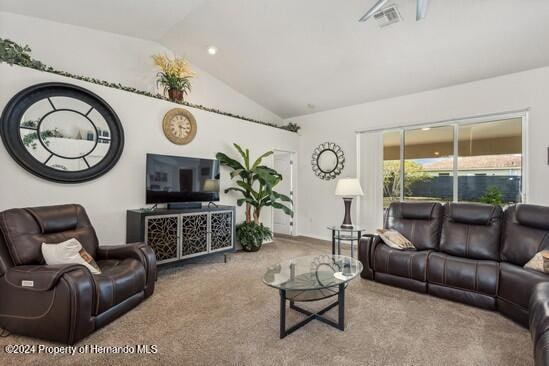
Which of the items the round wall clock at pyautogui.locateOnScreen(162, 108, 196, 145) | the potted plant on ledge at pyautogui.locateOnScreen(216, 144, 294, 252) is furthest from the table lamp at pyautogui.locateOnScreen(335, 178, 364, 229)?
the round wall clock at pyautogui.locateOnScreen(162, 108, 196, 145)

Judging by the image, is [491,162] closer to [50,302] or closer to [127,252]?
[127,252]

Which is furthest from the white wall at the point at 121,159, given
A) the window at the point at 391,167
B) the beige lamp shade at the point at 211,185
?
the window at the point at 391,167

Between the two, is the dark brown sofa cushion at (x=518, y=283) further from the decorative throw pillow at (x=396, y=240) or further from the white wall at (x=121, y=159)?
the white wall at (x=121, y=159)

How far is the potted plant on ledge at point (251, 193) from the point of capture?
4934mm

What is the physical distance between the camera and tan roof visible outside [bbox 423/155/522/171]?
4.12 m

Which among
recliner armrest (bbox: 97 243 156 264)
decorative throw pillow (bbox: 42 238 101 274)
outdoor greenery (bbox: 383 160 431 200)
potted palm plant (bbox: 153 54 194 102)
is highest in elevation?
potted palm plant (bbox: 153 54 194 102)

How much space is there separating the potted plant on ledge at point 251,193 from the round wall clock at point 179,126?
616 mm

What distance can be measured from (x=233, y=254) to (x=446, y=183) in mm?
3879

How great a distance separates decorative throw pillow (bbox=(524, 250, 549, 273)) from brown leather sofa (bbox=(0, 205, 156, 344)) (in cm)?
375

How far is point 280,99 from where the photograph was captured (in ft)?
19.1

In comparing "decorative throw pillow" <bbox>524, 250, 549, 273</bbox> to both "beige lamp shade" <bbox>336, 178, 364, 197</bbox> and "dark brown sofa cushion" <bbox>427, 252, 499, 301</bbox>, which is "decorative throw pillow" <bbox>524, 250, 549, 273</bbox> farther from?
"beige lamp shade" <bbox>336, 178, 364, 197</bbox>

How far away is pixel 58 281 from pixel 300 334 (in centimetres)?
192

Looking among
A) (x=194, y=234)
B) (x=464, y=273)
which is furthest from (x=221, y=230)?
(x=464, y=273)

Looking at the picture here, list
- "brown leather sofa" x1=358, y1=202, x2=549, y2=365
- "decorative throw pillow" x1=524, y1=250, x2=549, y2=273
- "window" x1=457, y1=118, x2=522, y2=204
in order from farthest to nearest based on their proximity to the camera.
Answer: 1. "window" x1=457, y1=118, x2=522, y2=204
2. "brown leather sofa" x1=358, y1=202, x2=549, y2=365
3. "decorative throw pillow" x1=524, y1=250, x2=549, y2=273
